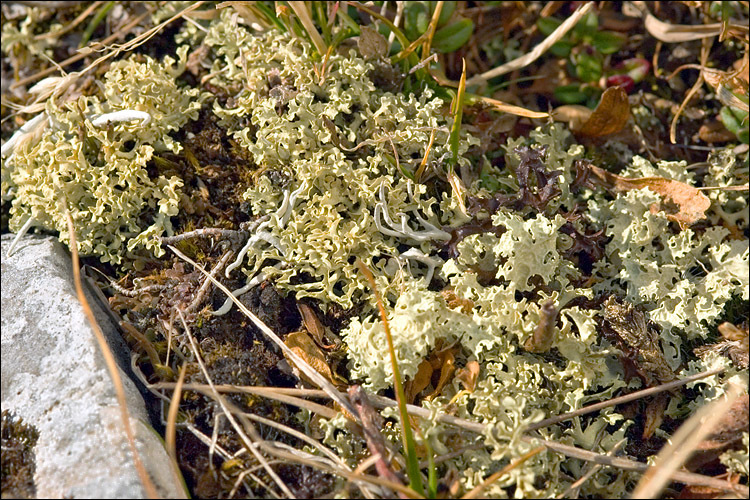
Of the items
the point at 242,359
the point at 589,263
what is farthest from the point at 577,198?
the point at 242,359

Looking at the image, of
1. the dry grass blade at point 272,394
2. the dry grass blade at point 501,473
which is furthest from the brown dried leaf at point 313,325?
the dry grass blade at point 501,473

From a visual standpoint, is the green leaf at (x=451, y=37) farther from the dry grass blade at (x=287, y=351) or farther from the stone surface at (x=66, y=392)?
the stone surface at (x=66, y=392)

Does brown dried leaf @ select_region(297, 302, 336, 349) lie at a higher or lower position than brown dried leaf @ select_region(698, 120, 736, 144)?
higher

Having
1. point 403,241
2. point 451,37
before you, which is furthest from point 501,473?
point 451,37

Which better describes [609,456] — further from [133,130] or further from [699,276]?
[133,130]

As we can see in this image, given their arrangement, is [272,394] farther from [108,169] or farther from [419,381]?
[108,169]

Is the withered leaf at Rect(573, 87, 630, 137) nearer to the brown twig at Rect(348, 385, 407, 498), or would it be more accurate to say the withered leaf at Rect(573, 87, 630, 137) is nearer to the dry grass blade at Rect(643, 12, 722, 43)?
the dry grass blade at Rect(643, 12, 722, 43)

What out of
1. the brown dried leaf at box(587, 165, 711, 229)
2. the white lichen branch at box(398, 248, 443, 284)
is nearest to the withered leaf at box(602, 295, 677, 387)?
the brown dried leaf at box(587, 165, 711, 229)
